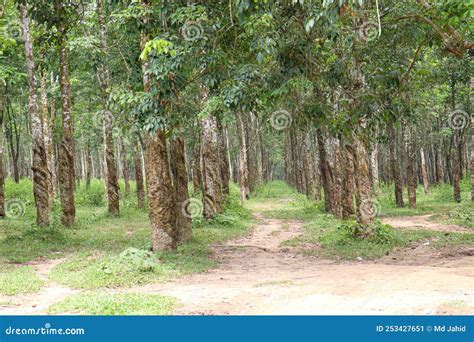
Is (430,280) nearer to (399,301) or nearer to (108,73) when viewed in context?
(399,301)

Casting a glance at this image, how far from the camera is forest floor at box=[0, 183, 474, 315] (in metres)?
6.90

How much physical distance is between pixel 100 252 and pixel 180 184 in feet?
9.06

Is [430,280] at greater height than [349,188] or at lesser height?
lesser

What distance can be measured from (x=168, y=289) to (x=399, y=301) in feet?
12.8

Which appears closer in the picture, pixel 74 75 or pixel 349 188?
pixel 349 188

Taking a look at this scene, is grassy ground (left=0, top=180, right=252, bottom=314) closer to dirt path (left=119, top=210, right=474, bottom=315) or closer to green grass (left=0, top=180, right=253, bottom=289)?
green grass (left=0, top=180, right=253, bottom=289)

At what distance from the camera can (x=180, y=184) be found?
14109mm

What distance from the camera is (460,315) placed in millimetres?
6043

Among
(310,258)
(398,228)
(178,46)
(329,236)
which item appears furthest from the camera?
(398,228)

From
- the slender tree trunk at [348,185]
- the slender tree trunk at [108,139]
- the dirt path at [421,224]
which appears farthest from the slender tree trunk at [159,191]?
the dirt path at [421,224]

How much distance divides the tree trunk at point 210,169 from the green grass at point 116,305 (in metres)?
10.6

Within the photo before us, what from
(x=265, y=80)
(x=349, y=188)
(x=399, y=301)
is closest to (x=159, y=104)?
(x=265, y=80)

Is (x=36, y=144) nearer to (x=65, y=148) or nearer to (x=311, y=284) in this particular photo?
(x=65, y=148)
